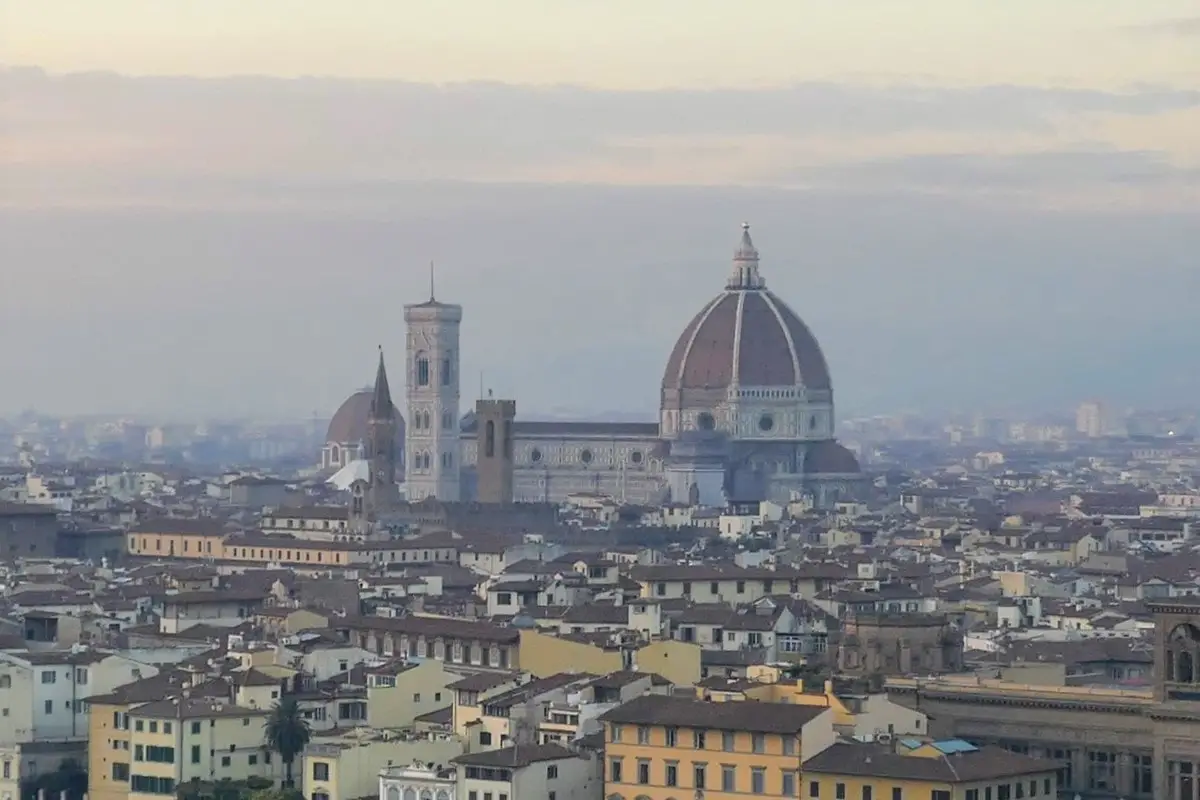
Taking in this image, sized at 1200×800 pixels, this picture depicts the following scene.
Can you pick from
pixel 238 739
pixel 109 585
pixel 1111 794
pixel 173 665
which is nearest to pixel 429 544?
pixel 109 585

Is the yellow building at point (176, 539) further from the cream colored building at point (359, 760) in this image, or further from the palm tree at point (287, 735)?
the cream colored building at point (359, 760)

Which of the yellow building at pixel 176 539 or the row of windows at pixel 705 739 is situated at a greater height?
the yellow building at pixel 176 539

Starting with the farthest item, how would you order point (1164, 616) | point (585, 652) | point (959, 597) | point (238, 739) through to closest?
point (959, 597) → point (585, 652) → point (238, 739) → point (1164, 616)

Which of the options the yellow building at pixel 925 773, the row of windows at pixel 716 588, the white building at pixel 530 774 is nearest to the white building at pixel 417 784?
the white building at pixel 530 774

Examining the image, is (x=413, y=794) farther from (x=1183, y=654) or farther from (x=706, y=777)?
(x=1183, y=654)

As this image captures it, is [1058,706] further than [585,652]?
No

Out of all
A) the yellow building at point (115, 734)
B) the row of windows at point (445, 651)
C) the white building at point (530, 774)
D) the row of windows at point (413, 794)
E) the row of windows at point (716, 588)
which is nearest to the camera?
the white building at point (530, 774)

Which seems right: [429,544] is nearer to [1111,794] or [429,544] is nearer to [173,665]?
[173,665]
